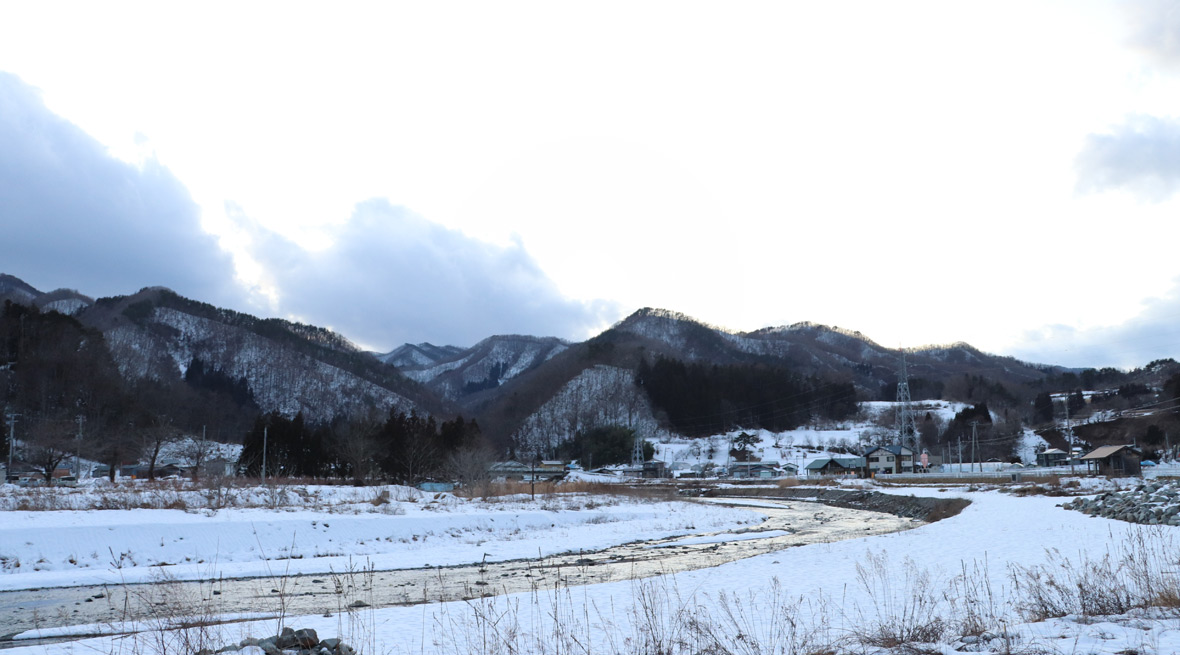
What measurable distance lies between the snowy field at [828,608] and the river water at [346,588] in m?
0.94

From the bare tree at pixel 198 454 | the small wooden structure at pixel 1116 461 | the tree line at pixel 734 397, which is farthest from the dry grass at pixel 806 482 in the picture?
the tree line at pixel 734 397

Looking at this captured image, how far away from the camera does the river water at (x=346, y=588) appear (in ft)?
45.0

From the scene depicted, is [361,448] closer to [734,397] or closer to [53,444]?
[53,444]

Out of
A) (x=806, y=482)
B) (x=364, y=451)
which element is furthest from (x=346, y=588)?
(x=806, y=482)

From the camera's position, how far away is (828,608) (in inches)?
438

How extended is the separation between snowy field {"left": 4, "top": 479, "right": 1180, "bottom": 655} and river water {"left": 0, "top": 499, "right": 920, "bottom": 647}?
94cm

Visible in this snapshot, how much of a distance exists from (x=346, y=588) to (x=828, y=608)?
1197 centimetres

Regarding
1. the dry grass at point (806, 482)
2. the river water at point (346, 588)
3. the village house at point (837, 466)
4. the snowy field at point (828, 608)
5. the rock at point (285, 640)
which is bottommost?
Result: the village house at point (837, 466)

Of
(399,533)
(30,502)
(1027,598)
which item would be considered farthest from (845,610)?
(30,502)

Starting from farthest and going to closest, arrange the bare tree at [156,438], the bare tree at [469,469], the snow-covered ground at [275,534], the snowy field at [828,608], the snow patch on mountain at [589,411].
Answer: the snow patch on mountain at [589,411] → the bare tree at [156,438] → the bare tree at [469,469] → the snow-covered ground at [275,534] → the snowy field at [828,608]

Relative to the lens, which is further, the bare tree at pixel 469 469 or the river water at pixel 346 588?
the bare tree at pixel 469 469

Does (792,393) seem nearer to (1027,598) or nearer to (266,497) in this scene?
(266,497)

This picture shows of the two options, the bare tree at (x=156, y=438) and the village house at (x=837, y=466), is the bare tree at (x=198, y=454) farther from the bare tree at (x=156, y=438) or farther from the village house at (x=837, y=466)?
the village house at (x=837, y=466)

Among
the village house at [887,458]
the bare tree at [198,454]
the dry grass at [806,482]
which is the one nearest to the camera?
the bare tree at [198,454]
